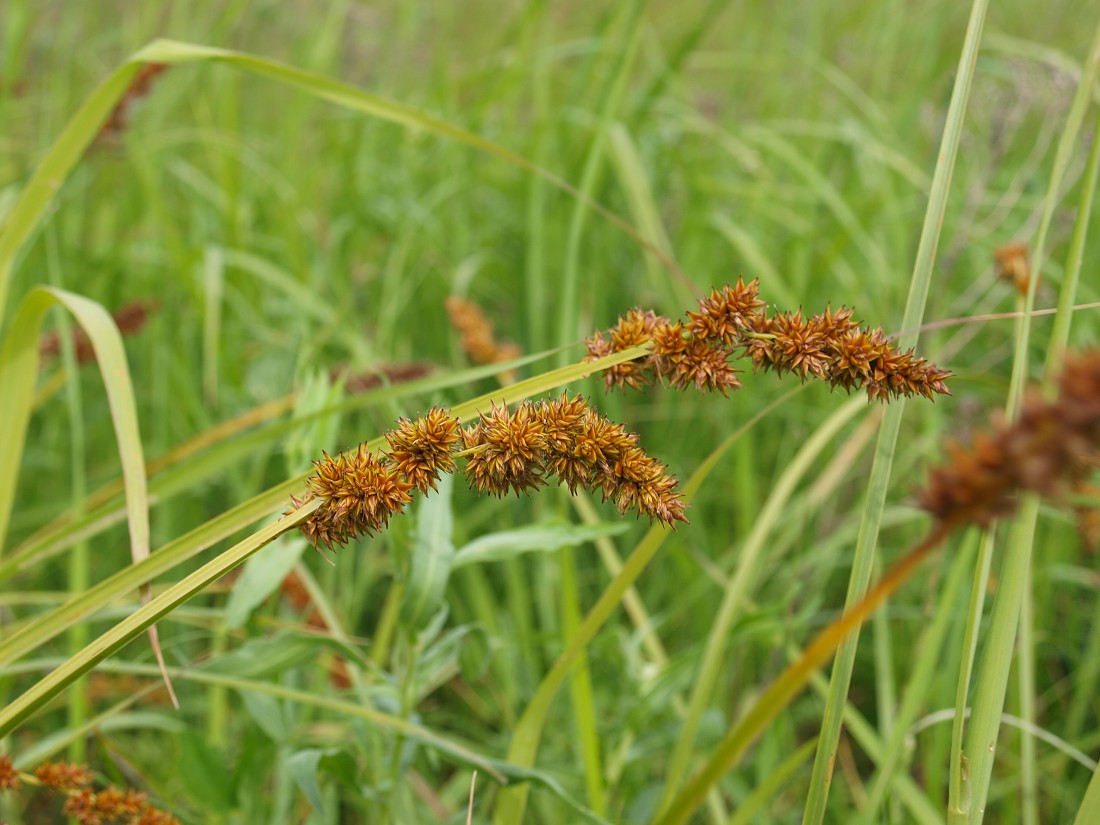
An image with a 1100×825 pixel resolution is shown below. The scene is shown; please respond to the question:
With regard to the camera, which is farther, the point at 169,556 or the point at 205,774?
the point at 205,774

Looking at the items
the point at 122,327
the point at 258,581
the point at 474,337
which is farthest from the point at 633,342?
the point at 122,327

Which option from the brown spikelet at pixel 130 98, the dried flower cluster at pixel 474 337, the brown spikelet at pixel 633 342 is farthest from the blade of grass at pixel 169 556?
the brown spikelet at pixel 130 98

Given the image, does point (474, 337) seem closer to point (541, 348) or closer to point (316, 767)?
point (541, 348)

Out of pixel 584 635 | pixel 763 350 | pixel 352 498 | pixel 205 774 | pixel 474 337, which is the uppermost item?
pixel 474 337

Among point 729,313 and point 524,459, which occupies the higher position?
point 729,313

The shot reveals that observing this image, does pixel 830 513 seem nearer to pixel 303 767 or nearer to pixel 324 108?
pixel 303 767

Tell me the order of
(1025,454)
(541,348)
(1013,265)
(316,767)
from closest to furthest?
(1025,454), (316,767), (1013,265), (541,348)

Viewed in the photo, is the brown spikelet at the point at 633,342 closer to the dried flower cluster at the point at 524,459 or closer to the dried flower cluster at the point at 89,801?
the dried flower cluster at the point at 524,459

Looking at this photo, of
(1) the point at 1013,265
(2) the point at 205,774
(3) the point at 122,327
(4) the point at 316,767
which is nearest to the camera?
(4) the point at 316,767
